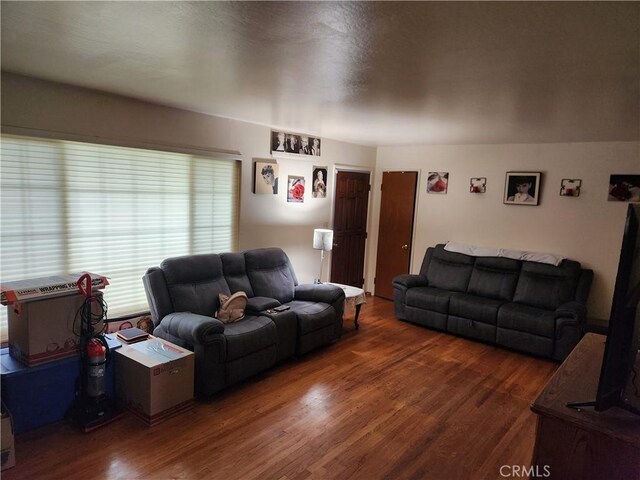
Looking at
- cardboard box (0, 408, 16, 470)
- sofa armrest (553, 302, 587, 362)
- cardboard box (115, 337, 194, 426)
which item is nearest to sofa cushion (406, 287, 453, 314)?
sofa armrest (553, 302, 587, 362)

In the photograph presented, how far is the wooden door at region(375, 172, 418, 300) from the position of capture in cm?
602

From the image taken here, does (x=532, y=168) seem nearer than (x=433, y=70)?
No

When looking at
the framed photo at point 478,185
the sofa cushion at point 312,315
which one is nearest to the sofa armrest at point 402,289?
the sofa cushion at point 312,315

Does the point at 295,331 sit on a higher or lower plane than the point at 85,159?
lower

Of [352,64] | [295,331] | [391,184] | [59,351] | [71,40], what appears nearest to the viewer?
[71,40]

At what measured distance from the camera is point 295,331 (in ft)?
12.5

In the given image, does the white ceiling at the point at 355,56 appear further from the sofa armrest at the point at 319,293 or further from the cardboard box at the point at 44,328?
the sofa armrest at the point at 319,293

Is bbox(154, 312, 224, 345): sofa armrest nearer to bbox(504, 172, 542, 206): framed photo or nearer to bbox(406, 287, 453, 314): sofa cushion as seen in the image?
bbox(406, 287, 453, 314): sofa cushion

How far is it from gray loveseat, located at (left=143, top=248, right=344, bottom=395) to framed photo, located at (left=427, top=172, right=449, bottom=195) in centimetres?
235

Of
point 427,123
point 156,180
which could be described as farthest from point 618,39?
point 156,180

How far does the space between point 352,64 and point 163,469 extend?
2.52 meters

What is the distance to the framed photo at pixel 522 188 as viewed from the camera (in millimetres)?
4961

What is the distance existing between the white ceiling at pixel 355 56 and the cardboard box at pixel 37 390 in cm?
191

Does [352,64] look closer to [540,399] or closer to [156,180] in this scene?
[540,399]
